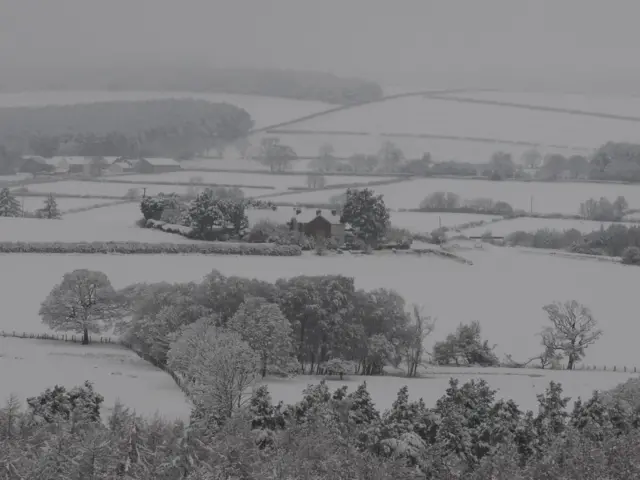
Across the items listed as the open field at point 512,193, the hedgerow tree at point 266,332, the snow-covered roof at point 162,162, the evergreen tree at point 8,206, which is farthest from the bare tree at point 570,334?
the snow-covered roof at point 162,162

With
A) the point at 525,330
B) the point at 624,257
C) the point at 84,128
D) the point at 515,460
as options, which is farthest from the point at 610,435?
the point at 84,128

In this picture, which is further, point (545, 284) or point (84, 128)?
point (84, 128)

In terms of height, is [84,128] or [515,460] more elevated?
[84,128]

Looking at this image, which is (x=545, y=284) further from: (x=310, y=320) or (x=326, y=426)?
(x=326, y=426)

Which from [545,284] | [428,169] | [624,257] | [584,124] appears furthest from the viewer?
[584,124]

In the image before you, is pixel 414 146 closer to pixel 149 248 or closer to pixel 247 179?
pixel 247 179
